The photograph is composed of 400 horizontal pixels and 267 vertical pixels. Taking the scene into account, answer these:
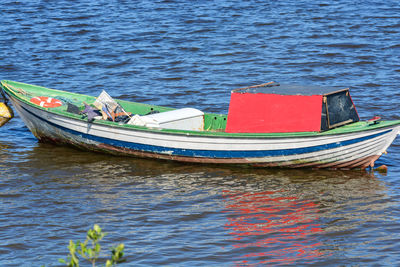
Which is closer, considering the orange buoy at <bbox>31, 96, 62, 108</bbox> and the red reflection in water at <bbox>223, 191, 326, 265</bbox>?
the red reflection in water at <bbox>223, 191, 326, 265</bbox>

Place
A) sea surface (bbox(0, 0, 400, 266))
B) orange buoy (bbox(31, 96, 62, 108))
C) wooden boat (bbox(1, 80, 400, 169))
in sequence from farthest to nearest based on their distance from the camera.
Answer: orange buoy (bbox(31, 96, 62, 108)), wooden boat (bbox(1, 80, 400, 169)), sea surface (bbox(0, 0, 400, 266))

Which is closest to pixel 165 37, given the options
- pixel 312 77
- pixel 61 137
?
pixel 312 77

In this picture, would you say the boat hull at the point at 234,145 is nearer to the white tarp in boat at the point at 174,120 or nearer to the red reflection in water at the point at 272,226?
the white tarp in boat at the point at 174,120

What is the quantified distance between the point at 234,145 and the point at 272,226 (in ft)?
10.3

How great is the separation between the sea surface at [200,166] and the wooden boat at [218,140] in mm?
303

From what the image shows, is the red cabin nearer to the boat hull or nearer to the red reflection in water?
the boat hull

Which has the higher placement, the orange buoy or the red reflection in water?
the orange buoy

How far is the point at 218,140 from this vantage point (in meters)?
13.9

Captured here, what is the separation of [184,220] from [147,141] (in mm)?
3571

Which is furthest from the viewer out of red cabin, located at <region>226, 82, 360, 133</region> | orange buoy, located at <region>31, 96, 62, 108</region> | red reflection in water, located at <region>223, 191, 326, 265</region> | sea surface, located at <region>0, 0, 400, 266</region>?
orange buoy, located at <region>31, 96, 62, 108</region>

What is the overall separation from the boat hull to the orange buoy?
67 cm

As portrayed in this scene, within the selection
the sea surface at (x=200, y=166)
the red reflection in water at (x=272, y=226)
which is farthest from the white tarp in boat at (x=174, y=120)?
the red reflection in water at (x=272, y=226)

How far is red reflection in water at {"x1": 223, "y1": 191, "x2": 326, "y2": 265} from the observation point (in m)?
10.1

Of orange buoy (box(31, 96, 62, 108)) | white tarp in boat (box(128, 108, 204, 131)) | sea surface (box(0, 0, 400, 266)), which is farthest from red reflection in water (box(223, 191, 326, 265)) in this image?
orange buoy (box(31, 96, 62, 108))
